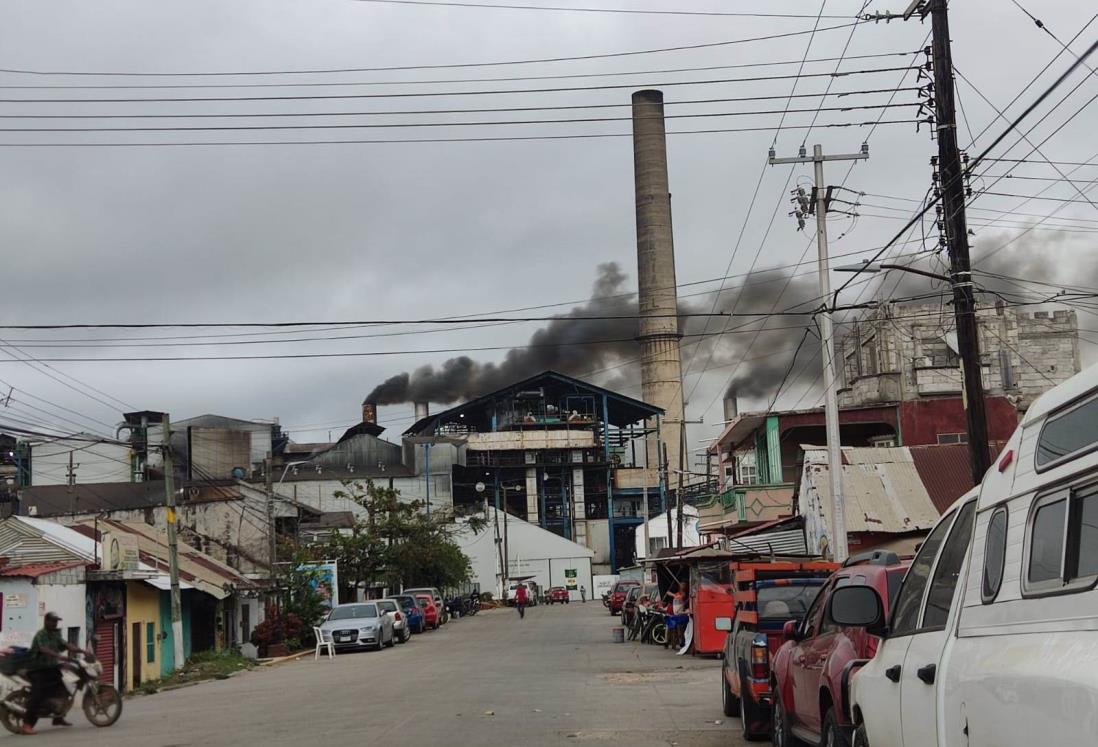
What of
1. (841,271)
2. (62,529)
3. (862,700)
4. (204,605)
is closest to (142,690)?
(62,529)

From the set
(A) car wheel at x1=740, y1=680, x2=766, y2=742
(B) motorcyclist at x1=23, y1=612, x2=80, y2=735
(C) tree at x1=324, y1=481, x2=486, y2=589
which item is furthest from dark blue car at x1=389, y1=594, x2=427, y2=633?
(A) car wheel at x1=740, y1=680, x2=766, y2=742

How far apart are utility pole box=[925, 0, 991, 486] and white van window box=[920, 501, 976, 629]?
11.5 metres

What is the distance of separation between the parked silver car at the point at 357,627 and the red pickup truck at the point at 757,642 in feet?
78.6

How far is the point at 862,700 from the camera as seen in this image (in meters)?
6.80

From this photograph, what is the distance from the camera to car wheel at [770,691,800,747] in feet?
35.2

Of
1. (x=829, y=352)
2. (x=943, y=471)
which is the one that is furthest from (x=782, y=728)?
(x=943, y=471)

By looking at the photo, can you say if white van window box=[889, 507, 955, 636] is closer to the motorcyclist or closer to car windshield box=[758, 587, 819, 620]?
car windshield box=[758, 587, 819, 620]

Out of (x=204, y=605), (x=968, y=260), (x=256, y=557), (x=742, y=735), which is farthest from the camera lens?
(x=256, y=557)

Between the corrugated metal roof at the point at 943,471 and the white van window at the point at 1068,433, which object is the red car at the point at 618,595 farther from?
the white van window at the point at 1068,433

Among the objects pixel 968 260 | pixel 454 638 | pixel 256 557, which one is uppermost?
pixel 968 260

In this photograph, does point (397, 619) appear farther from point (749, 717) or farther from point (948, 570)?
point (948, 570)

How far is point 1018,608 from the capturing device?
4.34 m

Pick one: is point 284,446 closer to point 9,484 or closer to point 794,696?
point 9,484

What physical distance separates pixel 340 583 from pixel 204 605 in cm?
1967
